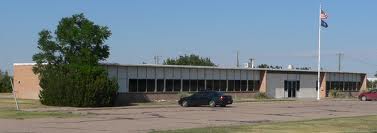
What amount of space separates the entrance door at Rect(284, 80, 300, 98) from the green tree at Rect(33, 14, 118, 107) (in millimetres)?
29767

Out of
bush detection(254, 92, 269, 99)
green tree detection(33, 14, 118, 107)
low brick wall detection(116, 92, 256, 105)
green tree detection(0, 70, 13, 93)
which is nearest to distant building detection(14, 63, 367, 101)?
low brick wall detection(116, 92, 256, 105)

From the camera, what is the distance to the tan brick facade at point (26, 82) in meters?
53.4

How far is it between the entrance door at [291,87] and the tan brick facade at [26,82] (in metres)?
30.3

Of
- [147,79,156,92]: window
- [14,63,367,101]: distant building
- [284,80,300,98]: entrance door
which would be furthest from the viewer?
[284,80,300,98]: entrance door

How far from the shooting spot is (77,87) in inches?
1747

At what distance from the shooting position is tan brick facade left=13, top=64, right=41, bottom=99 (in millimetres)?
53434

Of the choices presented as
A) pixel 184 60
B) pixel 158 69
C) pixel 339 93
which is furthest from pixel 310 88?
pixel 184 60

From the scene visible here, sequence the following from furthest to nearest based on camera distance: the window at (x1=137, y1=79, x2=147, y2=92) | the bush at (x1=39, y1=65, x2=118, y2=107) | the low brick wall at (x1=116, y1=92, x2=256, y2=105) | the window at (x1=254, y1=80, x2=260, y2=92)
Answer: the window at (x1=254, y1=80, x2=260, y2=92) < the window at (x1=137, y1=79, x2=147, y2=92) < the low brick wall at (x1=116, y1=92, x2=256, y2=105) < the bush at (x1=39, y1=65, x2=118, y2=107)

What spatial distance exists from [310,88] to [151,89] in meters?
26.8

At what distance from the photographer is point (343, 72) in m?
81.9

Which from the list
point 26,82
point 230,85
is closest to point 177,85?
point 230,85

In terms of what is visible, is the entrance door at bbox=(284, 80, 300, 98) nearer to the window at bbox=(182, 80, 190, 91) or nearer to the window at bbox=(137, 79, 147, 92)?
the window at bbox=(182, 80, 190, 91)

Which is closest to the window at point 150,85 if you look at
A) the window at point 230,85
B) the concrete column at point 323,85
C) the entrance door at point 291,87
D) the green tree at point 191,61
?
the window at point 230,85

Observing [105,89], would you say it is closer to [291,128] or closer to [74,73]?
[74,73]
